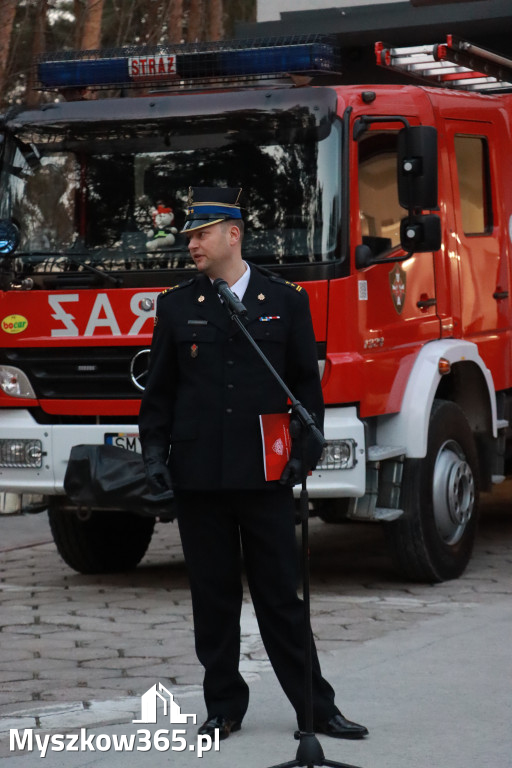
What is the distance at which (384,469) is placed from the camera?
830 cm

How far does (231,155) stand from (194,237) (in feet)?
9.92

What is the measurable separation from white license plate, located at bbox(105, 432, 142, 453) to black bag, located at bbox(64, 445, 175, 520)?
0.04 metres

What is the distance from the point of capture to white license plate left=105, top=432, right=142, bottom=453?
8195mm

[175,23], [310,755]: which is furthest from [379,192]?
[175,23]

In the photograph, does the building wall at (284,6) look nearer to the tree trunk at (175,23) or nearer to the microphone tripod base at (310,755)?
the tree trunk at (175,23)

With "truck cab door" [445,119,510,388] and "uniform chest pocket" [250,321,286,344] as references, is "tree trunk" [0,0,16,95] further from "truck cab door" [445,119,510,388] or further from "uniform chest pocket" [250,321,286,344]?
"uniform chest pocket" [250,321,286,344]

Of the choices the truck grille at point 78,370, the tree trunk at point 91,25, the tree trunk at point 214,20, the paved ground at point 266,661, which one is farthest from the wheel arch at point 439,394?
the tree trunk at point 214,20

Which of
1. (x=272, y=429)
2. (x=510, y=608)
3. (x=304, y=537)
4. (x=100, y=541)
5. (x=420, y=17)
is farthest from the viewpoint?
(x=420, y=17)

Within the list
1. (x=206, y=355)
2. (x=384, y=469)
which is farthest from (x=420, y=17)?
(x=206, y=355)

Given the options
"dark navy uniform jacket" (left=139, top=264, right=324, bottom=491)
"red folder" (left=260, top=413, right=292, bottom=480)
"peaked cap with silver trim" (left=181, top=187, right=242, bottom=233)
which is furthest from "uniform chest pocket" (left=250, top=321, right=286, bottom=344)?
"peaked cap with silver trim" (left=181, top=187, right=242, bottom=233)

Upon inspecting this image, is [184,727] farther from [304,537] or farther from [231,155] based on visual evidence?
[231,155]

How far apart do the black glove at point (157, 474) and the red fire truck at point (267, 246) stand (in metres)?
2.79

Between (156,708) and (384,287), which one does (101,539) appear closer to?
(384,287)

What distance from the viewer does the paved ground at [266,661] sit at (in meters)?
5.18
